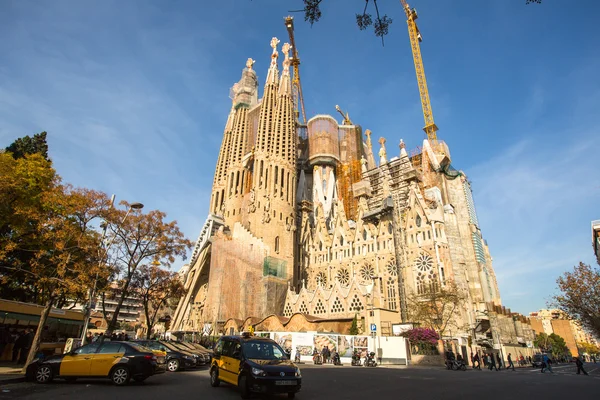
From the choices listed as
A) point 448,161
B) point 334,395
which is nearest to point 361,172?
point 448,161

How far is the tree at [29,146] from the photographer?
84.4ft

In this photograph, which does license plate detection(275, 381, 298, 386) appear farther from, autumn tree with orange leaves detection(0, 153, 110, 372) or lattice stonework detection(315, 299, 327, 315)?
lattice stonework detection(315, 299, 327, 315)

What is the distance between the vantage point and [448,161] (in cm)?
4788

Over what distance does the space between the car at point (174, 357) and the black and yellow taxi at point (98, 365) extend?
530 cm

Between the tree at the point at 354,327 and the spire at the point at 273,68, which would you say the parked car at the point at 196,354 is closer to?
the tree at the point at 354,327

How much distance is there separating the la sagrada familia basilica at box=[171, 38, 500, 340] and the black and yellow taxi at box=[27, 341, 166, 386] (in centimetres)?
2226

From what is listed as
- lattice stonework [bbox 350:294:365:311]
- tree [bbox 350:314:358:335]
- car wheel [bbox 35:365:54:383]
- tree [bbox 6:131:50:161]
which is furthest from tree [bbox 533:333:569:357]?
tree [bbox 6:131:50:161]

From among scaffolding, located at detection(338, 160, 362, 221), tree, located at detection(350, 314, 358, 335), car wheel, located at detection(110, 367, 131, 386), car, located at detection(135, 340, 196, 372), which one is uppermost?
scaffolding, located at detection(338, 160, 362, 221)

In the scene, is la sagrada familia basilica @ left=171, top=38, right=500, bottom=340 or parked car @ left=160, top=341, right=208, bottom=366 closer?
parked car @ left=160, top=341, right=208, bottom=366

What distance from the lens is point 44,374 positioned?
9.92 meters

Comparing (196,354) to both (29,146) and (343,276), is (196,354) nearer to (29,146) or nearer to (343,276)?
(29,146)

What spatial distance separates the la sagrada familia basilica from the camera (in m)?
37.1

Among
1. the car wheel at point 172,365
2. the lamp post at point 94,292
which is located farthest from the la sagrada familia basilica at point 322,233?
the lamp post at point 94,292

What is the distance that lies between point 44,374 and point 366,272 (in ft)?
115
